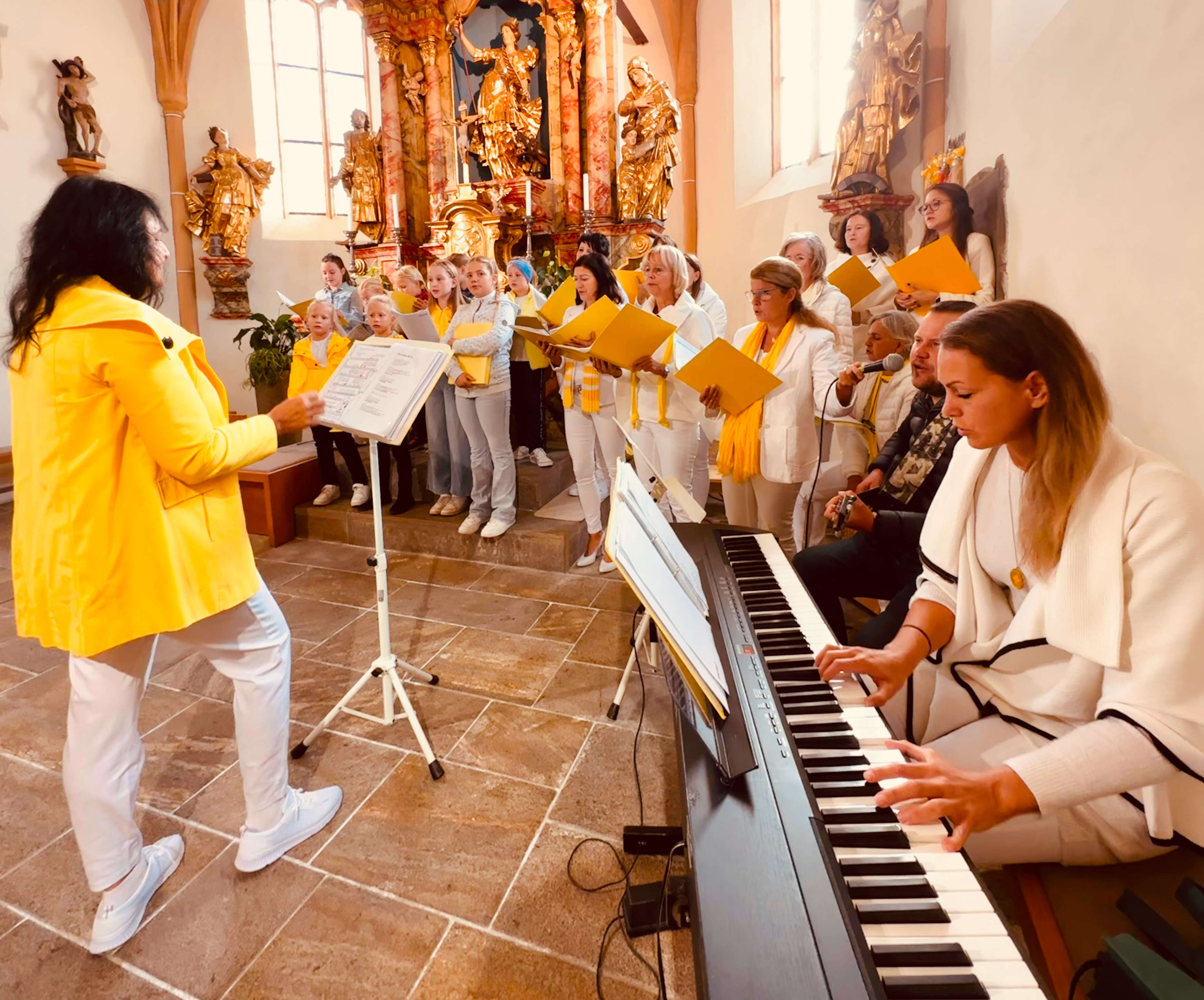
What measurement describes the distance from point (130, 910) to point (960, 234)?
4151 mm

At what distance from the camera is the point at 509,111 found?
797 centimetres

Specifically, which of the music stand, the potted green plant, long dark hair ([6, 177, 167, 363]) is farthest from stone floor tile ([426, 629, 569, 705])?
the potted green plant

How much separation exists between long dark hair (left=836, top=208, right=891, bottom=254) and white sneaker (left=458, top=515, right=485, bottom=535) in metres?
3.19

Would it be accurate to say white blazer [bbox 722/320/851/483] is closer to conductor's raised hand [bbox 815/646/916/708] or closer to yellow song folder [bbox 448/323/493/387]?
conductor's raised hand [bbox 815/646/916/708]

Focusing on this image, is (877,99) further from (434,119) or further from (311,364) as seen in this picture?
(434,119)

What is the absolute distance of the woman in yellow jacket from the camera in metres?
1.43

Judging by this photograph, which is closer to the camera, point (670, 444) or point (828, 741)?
point (828, 741)

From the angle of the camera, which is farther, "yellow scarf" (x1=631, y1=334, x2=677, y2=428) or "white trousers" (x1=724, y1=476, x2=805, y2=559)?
"yellow scarf" (x1=631, y1=334, x2=677, y2=428)

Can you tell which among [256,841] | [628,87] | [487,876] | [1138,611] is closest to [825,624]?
[1138,611]

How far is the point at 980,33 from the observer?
409cm

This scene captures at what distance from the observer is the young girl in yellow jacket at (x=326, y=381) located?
15.0 ft

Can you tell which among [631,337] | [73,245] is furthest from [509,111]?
[73,245]

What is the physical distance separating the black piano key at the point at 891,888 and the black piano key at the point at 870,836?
0.06m

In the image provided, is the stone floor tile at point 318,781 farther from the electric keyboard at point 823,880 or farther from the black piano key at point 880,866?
the black piano key at point 880,866
